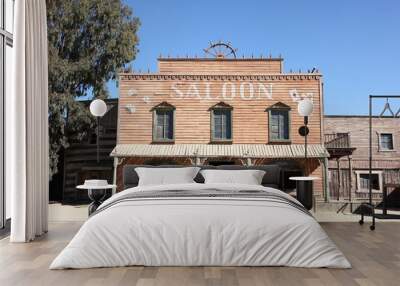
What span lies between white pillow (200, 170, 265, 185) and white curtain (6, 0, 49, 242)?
178cm

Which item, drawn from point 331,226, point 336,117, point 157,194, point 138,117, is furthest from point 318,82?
point 157,194

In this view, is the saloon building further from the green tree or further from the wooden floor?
the wooden floor

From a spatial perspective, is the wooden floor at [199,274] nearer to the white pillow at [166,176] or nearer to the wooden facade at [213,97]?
the white pillow at [166,176]

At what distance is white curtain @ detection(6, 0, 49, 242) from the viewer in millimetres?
4133

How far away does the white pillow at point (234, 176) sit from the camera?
15.9 ft

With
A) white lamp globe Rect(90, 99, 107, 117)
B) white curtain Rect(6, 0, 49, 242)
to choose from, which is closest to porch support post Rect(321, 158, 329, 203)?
white lamp globe Rect(90, 99, 107, 117)

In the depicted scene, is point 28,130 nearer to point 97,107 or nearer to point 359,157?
point 97,107

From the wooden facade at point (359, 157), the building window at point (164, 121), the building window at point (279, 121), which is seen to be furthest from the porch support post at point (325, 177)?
the building window at point (164, 121)

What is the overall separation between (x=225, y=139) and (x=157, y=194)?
19.7 ft

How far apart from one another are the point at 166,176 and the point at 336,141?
237 inches

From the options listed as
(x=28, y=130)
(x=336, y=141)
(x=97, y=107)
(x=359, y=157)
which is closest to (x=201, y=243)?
(x=28, y=130)

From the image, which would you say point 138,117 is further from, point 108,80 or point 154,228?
point 154,228

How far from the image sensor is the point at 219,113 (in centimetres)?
955

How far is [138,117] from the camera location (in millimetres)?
9477
